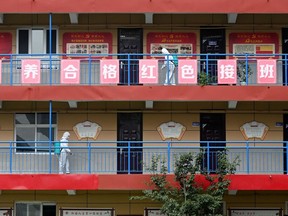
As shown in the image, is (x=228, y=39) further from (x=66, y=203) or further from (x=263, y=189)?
(x=66, y=203)

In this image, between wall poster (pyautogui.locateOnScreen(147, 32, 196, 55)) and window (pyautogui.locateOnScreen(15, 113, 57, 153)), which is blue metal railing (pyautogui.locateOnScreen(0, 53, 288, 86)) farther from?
window (pyautogui.locateOnScreen(15, 113, 57, 153))

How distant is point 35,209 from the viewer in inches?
1075

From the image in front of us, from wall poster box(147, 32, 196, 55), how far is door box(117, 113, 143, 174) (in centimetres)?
245

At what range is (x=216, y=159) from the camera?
84.8 ft

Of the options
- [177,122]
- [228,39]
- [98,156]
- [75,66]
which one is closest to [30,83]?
[75,66]

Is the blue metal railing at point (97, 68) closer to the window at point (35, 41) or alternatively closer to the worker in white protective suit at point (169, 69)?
the worker in white protective suit at point (169, 69)

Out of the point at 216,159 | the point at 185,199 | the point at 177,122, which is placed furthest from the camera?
the point at 177,122

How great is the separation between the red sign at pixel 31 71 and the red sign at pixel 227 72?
18.8 ft

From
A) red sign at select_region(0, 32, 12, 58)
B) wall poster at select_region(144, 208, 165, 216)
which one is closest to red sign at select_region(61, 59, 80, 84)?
red sign at select_region(0, 32, 12, 58)

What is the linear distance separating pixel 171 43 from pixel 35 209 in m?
7.28

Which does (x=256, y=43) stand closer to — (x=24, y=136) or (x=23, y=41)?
(x=23, y=41)

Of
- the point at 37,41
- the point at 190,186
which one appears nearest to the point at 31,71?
the point at 37,41

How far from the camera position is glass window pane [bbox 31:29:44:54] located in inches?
1123

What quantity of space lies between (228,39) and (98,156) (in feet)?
20.1
